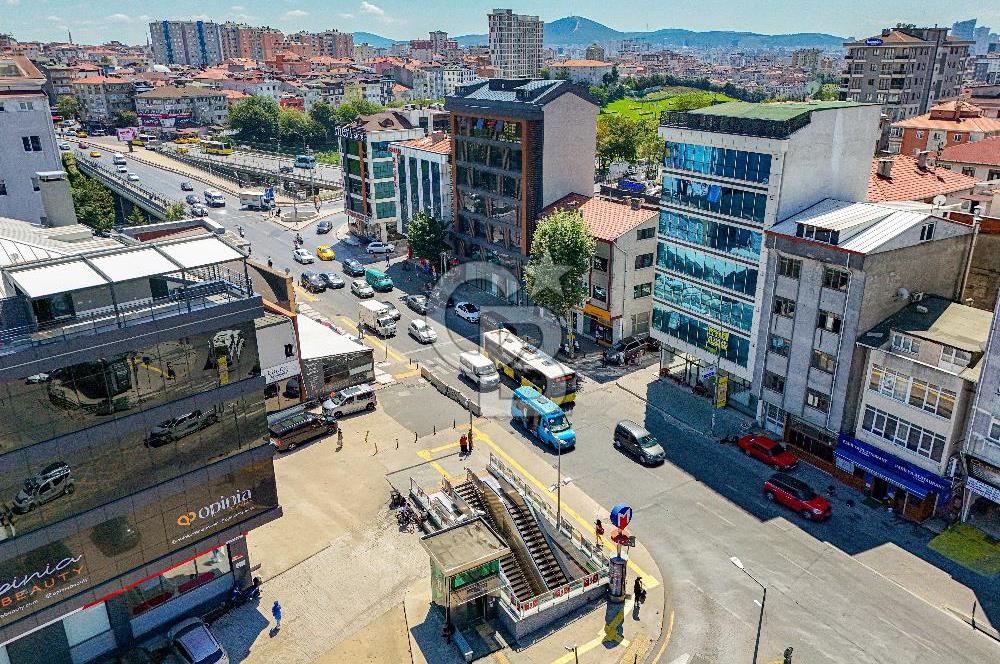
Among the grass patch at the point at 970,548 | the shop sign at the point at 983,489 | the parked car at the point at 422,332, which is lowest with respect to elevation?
the grass patch at the point at 970,548

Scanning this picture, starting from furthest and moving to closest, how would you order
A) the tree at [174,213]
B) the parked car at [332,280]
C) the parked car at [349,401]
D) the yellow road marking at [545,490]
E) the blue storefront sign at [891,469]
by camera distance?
the tree at [174,213] < the parked car at [332,280] < the parked car at [349,401] < the blue storefront sign at [891,469] < the yellow road marking at [545,490]

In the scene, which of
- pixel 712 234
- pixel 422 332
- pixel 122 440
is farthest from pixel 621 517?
pixel 422 332

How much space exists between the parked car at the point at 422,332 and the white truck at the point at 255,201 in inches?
2708

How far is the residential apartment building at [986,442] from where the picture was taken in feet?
121

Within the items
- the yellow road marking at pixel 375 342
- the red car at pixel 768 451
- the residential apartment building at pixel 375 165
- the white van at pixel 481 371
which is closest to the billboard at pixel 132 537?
the white van at pixel 481 371

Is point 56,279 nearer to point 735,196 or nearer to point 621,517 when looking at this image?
point 621,517

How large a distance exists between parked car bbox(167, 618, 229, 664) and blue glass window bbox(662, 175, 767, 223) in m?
41.6

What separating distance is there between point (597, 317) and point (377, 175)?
48480mm

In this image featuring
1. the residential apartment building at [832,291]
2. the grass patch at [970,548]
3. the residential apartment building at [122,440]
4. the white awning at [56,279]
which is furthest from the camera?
the residential apartment building at [832,291]

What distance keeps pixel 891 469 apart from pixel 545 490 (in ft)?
69.0

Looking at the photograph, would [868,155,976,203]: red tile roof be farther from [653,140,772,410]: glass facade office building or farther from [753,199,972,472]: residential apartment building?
[653,140,772,410]: glass facade office building

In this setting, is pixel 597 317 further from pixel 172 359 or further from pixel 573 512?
pixel 172 359

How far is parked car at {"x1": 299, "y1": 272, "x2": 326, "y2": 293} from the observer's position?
83.2 metres

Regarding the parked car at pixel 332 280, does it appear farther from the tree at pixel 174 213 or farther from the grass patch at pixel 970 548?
the grass patch at pixel 970 548
